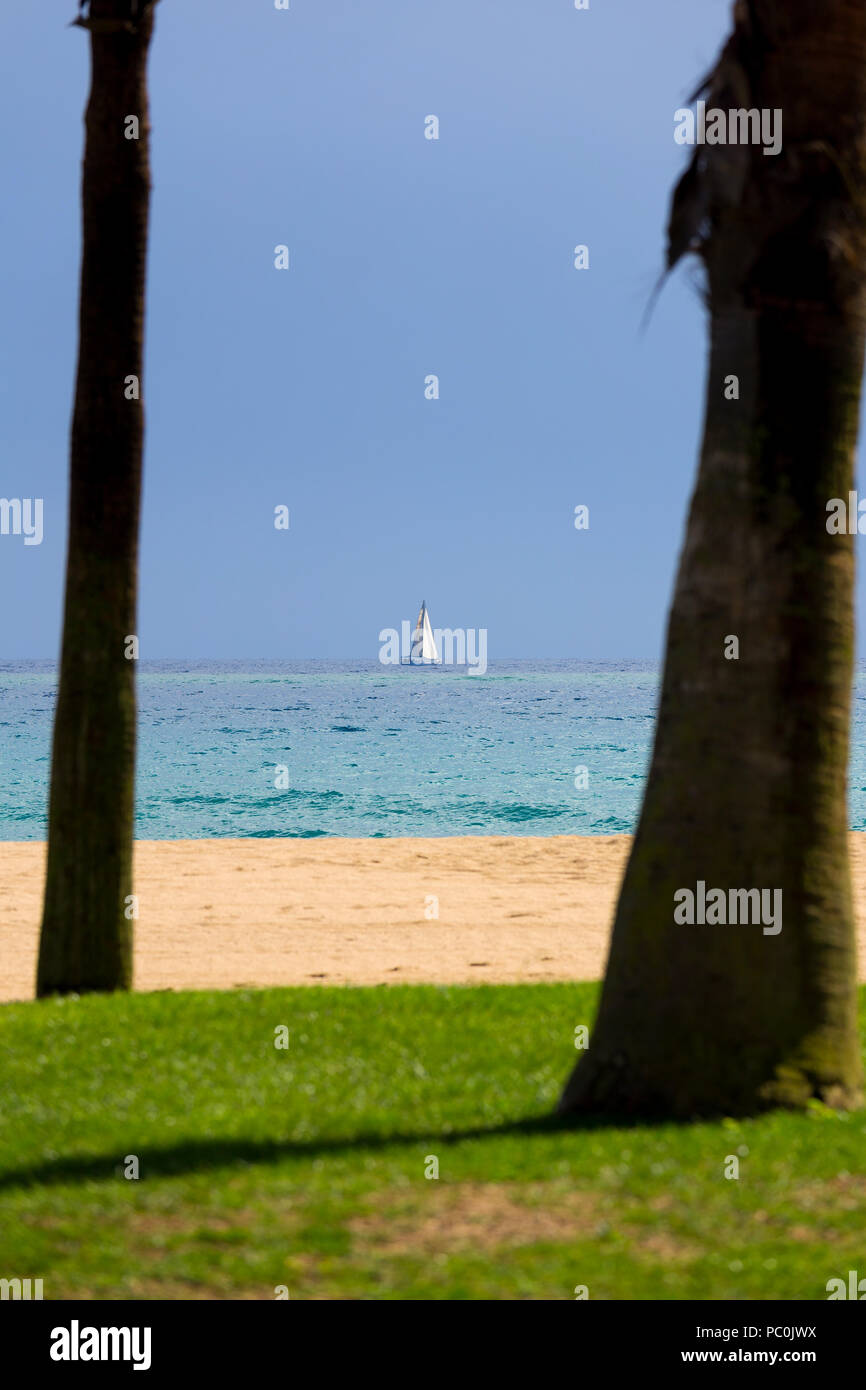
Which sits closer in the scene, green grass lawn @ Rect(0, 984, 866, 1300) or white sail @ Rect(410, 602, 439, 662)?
green grass lawn @ Rect(0, 984, 866, 1300)

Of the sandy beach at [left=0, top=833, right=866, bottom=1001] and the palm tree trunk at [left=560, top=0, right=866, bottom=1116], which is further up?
the palm tree trunk at [left=560, top=0, right=866, bottom=1116]

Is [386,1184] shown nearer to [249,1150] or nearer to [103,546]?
[249,1150]

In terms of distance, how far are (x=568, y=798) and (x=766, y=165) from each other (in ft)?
125

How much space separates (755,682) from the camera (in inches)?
234

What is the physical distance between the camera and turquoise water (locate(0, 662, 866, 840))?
3697cm

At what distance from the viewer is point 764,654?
234 inches

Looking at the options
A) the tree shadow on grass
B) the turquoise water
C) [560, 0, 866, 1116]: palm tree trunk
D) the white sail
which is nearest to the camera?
the tree shadow on grass

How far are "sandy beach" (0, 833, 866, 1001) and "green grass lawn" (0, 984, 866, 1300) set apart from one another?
4056 millimetres

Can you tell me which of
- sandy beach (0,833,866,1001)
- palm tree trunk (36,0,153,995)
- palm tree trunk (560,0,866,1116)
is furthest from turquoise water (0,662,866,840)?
palm tree trunk (560,0,866,1116)

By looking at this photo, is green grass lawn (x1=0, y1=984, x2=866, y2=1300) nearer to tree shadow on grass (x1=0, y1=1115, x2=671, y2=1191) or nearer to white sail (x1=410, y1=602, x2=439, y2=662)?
tree shadow on grass (x1=0, y1=1115, x2=671, y2=1191)

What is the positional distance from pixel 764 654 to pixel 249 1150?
3.32 metres

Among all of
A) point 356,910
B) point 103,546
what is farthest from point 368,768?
point 103,546
